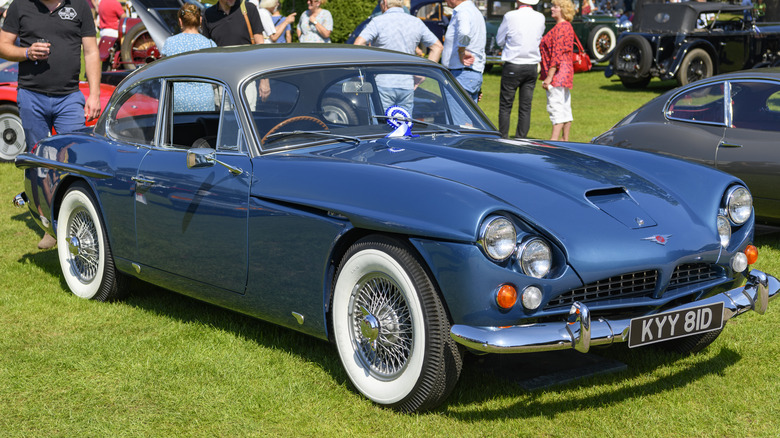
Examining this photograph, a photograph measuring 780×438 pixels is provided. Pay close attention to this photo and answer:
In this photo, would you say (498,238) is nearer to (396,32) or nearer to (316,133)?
(316,133)

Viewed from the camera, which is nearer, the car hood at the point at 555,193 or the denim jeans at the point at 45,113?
the car hood at the point at 555,193

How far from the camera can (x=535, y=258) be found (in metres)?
3.35

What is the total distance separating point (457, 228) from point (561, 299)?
1.62ft

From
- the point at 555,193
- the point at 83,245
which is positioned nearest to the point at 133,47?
the point at 83,245

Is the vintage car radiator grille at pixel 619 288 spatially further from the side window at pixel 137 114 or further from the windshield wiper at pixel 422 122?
the side window at pixel 137 114

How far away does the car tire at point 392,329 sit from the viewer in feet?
11.2

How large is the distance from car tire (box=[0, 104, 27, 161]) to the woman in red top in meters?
6.04

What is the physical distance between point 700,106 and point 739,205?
3.14m

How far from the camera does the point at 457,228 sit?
10.8 feet

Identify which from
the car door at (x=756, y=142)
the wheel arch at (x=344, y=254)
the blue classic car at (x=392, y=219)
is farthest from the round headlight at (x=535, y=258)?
the car door at (x=756, y=142)

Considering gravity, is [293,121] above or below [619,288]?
above

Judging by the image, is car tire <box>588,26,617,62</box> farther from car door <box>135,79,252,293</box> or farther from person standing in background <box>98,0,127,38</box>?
car door <box>135,79,252,293</box>

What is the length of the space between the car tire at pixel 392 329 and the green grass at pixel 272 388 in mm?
127

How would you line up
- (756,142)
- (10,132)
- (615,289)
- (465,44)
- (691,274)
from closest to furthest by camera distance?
(615,289), (691,274), (756,142), (465,44), (10,132)
